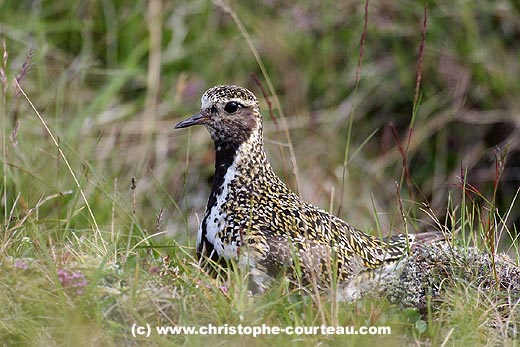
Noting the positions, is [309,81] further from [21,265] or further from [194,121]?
[21,265]

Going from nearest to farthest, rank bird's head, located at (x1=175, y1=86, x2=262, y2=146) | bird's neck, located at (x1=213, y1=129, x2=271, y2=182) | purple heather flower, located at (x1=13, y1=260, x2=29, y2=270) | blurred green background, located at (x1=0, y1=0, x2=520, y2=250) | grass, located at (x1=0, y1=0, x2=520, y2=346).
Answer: purple heather flower, located at (x1=13, y1=260, x2=29, y2=270), bird's neck, located at (x1=213, y1=129, x2=271, y2=182), bird's head, located at (x1=175, y1=86, x2=262, y2=146), grass, located at (x1=0, y1=0, x2=520, y2=346), blurred green background, located at (x1=0, y1=0, x2=520, y2=250)

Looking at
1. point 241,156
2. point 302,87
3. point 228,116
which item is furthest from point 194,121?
point 302,87

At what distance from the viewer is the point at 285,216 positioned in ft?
15.7

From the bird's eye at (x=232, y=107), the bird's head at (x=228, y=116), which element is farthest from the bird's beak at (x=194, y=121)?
the bird's eye at (x=232, y=107)

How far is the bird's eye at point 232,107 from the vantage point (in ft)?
17.1

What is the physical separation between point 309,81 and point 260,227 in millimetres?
4350

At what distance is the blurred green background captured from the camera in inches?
324

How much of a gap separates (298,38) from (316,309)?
525cm

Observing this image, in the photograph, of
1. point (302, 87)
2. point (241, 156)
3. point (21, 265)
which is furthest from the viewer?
point (302, 87)

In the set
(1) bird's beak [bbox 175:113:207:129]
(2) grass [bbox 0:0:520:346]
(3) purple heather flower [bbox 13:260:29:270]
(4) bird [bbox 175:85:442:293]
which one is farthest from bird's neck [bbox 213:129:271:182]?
(2) grass [bbox 0:0:520:346]

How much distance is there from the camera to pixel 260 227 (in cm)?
466

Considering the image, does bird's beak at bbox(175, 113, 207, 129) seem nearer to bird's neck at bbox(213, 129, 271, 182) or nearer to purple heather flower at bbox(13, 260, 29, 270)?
bird's neck at bbox(213, 129, 271, 182)

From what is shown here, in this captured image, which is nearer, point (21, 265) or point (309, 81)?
point (21, 265)

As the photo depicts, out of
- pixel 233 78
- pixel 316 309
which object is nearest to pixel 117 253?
pixel 316 309
